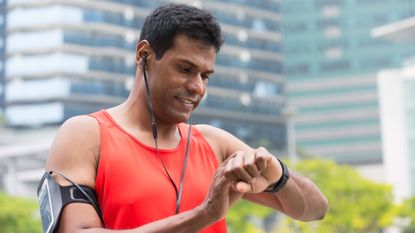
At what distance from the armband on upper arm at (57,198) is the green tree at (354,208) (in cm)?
4289

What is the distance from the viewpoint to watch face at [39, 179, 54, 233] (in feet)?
8.24

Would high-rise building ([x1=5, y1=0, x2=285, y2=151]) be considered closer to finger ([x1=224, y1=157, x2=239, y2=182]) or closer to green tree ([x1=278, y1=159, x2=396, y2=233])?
green tree ([x1=278, y1=159, x2=396, y2=233])

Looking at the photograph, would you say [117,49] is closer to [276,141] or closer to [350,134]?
[276,141]

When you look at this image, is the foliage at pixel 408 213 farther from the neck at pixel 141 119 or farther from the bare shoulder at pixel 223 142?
the neck at pixel 141 119

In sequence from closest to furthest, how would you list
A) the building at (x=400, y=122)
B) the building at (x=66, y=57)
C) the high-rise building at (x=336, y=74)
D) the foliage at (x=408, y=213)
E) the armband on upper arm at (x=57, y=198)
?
the armband on upper arm at (x=57, y=198)
the foliage at (x=408, y=213)
the building at (x=400, y=122)
the building at (x=66, y=57)
the high-rise building at (x=336, y=74)

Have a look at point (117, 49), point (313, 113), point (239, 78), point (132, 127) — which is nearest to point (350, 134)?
point (313, 113)

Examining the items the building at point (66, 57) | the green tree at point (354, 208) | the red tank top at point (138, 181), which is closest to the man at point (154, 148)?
the red tank top at point (138, 181)

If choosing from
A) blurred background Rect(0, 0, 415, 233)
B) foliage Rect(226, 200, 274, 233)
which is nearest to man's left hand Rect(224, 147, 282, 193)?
blurred background Rect(0, 0, 415, 233)

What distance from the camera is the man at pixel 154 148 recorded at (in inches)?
99.0

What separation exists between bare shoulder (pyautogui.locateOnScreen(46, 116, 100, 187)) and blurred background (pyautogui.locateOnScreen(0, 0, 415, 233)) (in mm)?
41638

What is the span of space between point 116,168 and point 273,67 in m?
86.9

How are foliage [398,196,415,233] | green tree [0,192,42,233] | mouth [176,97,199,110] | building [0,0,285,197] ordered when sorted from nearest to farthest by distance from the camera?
1. mouth [176,97,199,110]
2. green tree [0,192,42,233]
3. foliage [398,196,415,233]
4. building [0,0,285,197]

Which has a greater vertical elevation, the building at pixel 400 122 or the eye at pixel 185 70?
the eye at pixel 185 70

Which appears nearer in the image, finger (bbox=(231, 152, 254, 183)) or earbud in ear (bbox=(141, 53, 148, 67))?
finger (bbox=(231, 152, 254, 183))
